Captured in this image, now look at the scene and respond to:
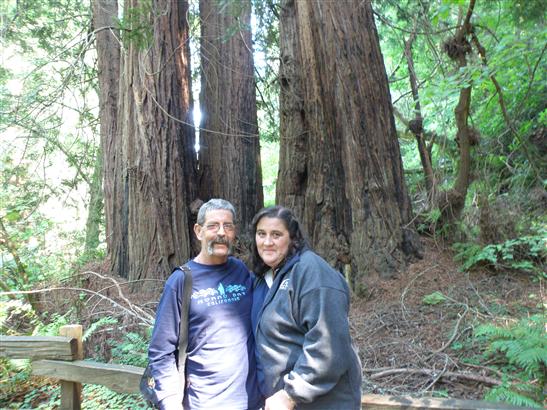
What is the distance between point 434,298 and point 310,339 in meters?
4.09

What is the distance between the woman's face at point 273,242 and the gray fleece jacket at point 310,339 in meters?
0.13

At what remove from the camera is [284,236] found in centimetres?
242

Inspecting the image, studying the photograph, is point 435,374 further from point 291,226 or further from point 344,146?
point 344,146

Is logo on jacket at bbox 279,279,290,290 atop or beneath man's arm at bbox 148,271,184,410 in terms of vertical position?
atop

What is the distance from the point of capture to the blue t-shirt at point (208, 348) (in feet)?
8.14

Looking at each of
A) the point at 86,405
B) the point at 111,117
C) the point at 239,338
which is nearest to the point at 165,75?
the point at 111,117

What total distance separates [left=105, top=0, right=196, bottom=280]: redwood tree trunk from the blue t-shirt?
16.0 feet

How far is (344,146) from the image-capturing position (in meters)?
6.80

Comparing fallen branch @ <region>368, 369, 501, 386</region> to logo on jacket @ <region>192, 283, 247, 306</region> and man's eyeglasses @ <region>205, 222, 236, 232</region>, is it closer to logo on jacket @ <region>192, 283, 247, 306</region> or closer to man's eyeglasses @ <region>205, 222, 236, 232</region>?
logo on jacket @ <region>192, 283, 247, 306</region>

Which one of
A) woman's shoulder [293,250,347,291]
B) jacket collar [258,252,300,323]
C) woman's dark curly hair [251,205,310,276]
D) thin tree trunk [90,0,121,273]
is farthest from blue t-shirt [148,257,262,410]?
thin tree trunk [90,0,121,273]

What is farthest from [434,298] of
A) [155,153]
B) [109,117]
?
[109,117]

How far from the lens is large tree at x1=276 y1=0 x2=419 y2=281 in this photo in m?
6.53

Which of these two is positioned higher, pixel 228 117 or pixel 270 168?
pixel 270 168

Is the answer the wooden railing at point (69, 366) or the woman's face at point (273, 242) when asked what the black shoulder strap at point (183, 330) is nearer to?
the woman's face at point (273, 242)
